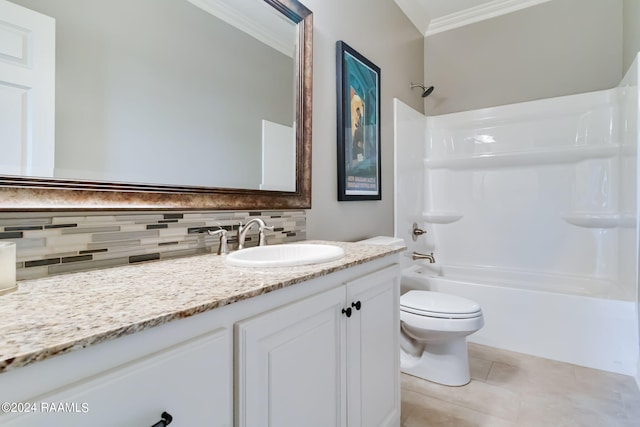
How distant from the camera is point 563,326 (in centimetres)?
210

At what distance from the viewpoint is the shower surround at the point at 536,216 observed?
2055 millimetres

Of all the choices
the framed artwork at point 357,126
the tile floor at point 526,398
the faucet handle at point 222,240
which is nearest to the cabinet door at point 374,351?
the tile floor at point 526,398

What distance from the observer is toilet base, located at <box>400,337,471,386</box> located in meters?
1.86

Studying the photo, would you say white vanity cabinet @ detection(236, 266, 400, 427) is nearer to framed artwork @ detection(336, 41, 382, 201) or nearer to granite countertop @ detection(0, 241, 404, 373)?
granite countertop @ detection(0, 241, 404, 373)

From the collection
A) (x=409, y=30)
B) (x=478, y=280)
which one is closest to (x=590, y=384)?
(x=478, y=280)

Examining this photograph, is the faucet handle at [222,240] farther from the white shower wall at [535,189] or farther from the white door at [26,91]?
the white shower wall at [535,189]

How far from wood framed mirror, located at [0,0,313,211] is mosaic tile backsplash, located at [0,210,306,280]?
3 centimetres

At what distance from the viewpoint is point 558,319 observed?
2117 millimetres

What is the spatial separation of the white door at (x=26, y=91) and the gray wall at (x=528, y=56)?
2.89 metres

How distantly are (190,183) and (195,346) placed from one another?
690mm

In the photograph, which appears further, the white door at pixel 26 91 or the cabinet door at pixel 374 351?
the cabinet door at pixel 374 351

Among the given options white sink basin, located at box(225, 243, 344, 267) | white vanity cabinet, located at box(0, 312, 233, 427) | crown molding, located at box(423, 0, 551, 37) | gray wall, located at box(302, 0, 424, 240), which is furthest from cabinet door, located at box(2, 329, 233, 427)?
crown molding, located at box(423, 0, 551, 37)

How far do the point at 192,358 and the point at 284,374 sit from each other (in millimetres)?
296

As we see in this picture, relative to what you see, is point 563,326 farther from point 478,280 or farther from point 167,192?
point 167,192
